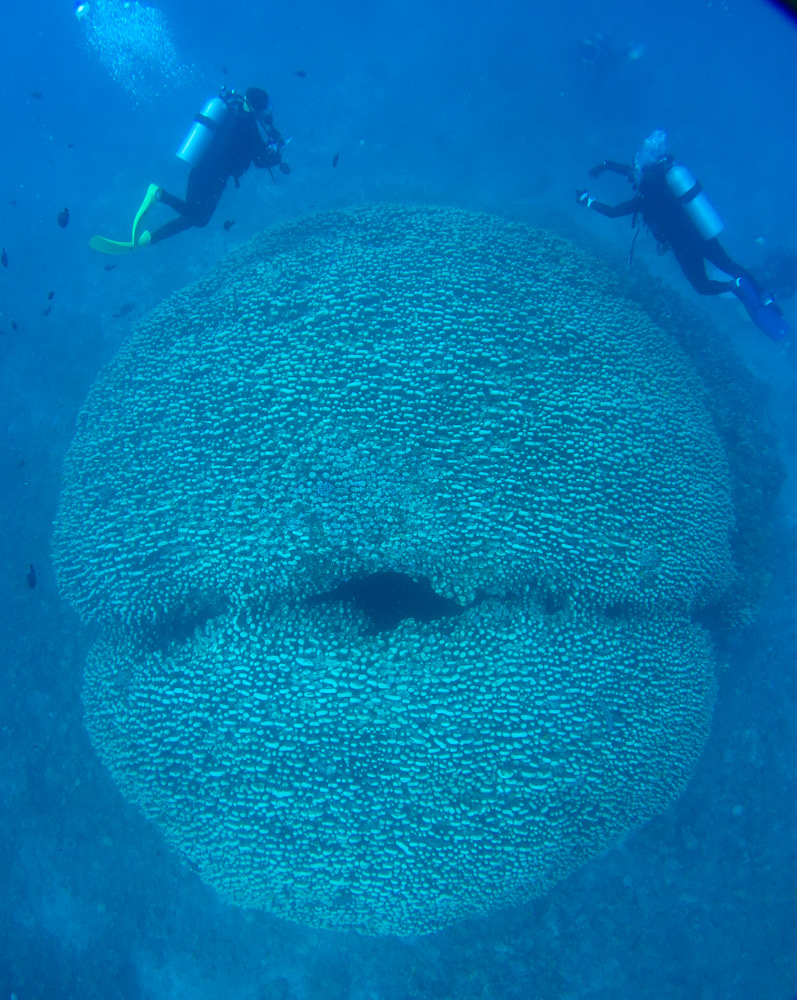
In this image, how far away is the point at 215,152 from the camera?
6883 mm

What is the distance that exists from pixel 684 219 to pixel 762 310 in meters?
1.55

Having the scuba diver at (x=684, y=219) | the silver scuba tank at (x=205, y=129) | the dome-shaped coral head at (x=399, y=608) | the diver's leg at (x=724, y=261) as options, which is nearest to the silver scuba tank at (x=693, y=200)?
the scuba diver at (x=684, y=219)

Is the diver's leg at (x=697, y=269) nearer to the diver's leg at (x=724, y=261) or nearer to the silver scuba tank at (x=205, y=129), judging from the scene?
the diver's leg at (x=724, y=261)

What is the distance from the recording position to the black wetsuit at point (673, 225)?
664 cm

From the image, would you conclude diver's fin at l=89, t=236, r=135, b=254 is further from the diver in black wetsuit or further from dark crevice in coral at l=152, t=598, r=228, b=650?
dark crevice in coral at l=152, t=598, r=228, b=650

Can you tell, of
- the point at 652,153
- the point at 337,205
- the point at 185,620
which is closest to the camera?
the point at 185,620

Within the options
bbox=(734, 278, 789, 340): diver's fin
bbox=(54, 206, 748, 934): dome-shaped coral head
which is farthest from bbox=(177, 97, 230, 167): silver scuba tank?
bbox=(734, 278, 789, 340): diver's fin

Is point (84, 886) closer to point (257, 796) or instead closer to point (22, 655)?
point (22, 655)

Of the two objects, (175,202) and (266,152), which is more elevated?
(266,152)

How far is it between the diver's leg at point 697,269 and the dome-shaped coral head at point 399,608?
2869 mm

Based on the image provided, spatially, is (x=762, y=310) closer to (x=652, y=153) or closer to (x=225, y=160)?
(x=652, y=153)

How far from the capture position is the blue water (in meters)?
5.43

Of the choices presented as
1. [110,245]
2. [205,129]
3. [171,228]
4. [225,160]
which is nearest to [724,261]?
[225,160]

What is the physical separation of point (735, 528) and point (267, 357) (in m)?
5.06
